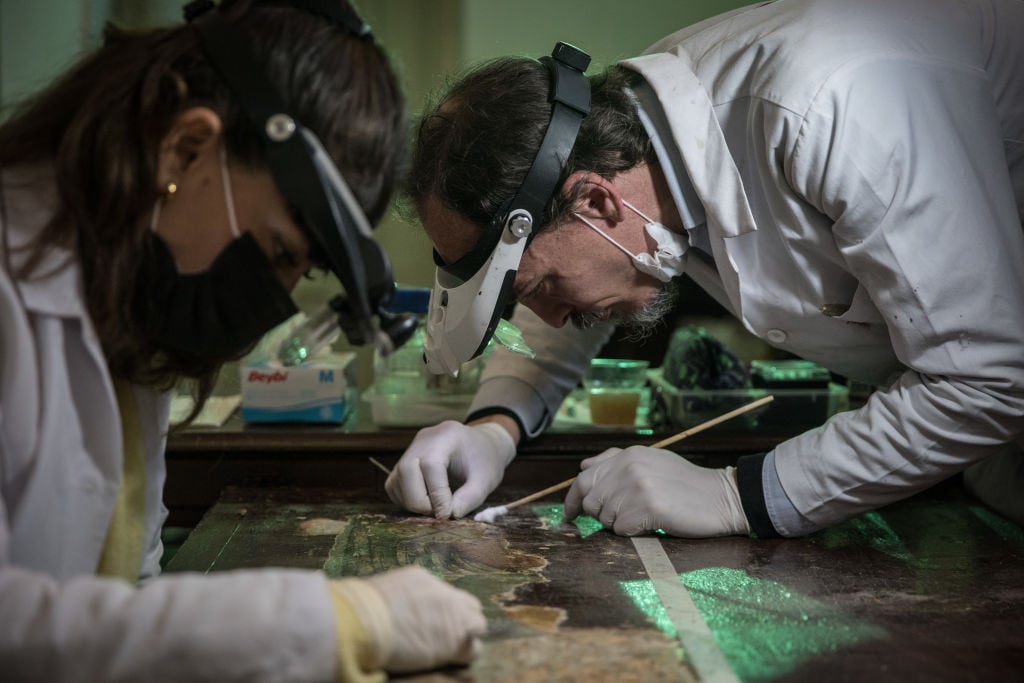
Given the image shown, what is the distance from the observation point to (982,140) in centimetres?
174

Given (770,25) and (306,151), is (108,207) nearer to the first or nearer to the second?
(306,151)

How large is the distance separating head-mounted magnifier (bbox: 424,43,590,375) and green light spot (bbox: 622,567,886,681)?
59cm

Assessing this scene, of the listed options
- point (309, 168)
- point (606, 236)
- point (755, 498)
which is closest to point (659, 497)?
point (755, 498)

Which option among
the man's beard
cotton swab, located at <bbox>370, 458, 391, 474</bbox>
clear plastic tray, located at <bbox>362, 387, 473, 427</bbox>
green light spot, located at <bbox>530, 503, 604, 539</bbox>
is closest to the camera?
green light spot, located at <bbox>530, 503, 604, 539</bbox>

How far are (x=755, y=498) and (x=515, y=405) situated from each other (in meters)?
0.67

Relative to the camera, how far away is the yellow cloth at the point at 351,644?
1.19 meters

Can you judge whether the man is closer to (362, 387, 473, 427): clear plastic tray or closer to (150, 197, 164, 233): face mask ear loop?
(362, 387, 473, 427): clear plastic tray

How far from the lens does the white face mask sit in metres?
2.00

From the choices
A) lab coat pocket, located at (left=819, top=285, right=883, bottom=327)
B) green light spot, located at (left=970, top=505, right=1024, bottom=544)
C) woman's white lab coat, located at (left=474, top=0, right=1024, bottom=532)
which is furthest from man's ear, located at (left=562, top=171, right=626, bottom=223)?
green light spot, located at (left=970, top=505, right=1024, bottom=544)

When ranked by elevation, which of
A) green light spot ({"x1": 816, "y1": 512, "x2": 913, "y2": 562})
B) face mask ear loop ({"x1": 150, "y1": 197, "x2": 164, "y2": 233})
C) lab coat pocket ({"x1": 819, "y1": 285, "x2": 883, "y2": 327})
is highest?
face mask ear loop ({"x1": 150, "y1": 197, "x2": 164, "y2": 233})

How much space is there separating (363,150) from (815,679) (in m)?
0.95

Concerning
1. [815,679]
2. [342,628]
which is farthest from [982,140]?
[342,628]

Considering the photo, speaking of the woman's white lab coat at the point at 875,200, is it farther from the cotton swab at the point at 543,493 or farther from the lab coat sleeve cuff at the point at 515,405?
the lab coat sleeve cuff at the point at 515,405

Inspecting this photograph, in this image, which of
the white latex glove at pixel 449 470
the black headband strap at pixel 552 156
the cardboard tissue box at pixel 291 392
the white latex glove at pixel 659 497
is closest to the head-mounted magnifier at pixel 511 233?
the black headband strap at pixel 552 156
